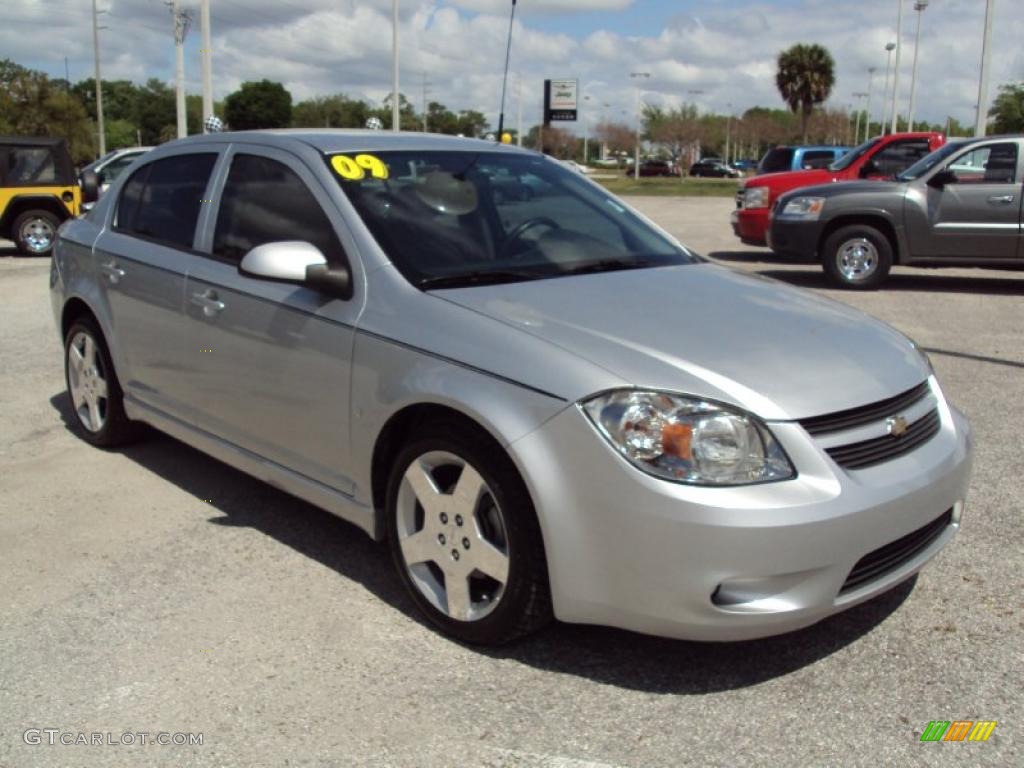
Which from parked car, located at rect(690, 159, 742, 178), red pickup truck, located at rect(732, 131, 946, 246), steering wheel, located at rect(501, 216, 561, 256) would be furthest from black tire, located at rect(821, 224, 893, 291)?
parked car, located at rect(690, 159, 742, 178)

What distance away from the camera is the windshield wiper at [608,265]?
3.98 meters

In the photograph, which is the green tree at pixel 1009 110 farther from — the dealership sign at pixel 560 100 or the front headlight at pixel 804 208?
the front headlight at pixel 804 208

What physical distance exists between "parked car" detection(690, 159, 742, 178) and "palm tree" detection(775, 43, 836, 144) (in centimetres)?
1304

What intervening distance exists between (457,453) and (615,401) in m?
0.58

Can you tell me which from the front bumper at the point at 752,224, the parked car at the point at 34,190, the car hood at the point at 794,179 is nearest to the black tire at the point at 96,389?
the front bumper at the point at 752,224

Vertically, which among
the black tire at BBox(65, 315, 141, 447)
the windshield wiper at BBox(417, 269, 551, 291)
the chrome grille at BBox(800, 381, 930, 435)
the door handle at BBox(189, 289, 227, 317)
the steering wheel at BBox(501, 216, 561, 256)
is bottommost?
the black tire at BBox(65, 315, 141, 447)

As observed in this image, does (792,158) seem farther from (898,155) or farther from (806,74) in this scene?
(806,74)

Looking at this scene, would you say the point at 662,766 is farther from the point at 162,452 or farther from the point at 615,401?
the point at 162,452

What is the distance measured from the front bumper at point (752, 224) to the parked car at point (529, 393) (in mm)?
10240

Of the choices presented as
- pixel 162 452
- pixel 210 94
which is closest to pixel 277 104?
pixel 210 94

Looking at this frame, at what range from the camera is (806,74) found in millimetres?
64750

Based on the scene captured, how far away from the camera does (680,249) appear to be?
461 cm

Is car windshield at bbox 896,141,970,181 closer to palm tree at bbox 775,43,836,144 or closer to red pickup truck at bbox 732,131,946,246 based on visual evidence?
red pickup truck at bbox 732,131,946,246

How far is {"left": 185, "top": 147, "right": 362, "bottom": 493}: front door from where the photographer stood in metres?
3.79
